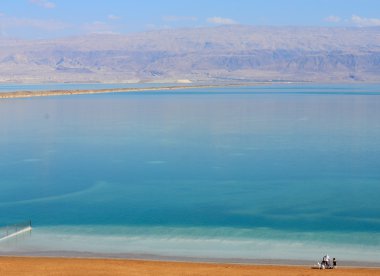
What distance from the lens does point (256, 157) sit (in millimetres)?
34688

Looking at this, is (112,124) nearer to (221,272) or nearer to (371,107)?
(371,107)

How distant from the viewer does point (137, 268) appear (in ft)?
52.9

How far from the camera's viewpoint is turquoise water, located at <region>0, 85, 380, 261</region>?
63.1ft

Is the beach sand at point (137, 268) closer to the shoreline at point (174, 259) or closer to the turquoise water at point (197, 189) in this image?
the shoreline at point (174, 259)

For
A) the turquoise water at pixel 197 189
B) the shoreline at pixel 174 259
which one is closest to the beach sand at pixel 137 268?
the shoreline at pixel 174 259

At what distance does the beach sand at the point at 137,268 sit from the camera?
15.6 metres

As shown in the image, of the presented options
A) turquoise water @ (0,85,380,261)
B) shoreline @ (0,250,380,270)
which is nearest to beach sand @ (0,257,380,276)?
shoreline @ (0,250,380,270)

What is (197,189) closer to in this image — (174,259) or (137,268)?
(174,259)

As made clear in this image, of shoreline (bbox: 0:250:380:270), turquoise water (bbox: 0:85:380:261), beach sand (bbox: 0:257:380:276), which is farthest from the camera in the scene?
turquoise water (bbox: 0:85:380:261)

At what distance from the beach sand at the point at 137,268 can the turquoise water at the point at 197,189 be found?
1369 mm

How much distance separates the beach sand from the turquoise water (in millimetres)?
1369

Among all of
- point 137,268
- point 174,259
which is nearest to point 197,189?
point 174,259

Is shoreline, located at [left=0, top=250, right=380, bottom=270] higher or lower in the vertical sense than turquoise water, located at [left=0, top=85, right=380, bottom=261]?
lower

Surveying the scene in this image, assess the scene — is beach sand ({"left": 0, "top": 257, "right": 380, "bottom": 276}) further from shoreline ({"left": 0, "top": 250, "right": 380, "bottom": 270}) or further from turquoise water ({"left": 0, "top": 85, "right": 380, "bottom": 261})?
turquoise water ({"left": 0, "top": 85, "right": 380, "bottom": 261})
